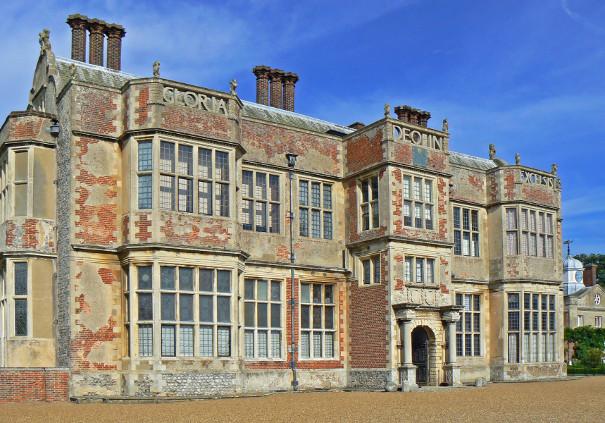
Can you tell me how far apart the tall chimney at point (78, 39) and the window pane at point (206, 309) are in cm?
975

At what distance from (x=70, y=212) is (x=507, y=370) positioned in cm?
1805

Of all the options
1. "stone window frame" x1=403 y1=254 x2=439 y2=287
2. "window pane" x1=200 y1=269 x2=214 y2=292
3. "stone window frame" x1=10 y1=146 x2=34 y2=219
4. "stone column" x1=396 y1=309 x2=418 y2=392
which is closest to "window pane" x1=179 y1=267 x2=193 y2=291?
"window pane" x1=200 y1=269 x2=214 y2=292

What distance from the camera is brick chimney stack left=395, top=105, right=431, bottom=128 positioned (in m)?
33.3

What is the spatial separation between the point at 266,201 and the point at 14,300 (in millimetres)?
8315

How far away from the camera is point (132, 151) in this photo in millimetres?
21641

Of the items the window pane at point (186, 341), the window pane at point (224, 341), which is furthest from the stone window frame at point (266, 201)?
the window pane at point (186, 341)

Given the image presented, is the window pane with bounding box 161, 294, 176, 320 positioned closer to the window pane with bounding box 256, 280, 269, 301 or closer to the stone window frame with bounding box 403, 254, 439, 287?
the window pane with bounding box 256, 280, 269, 301

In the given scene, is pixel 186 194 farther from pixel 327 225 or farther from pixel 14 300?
pixel 327 225

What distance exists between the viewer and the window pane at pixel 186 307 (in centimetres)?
2131

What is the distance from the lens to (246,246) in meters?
24.7

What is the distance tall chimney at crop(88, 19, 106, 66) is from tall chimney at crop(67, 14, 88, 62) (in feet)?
0.75

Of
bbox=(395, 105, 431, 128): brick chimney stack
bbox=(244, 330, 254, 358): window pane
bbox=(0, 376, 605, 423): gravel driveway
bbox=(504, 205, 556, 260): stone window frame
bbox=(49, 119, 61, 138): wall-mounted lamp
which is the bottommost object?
bbox=(0, 376, 605, 423): gravel driveway

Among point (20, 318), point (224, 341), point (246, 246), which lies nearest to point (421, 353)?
point (246, 246)

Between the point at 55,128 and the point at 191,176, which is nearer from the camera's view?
the point at 191,176
